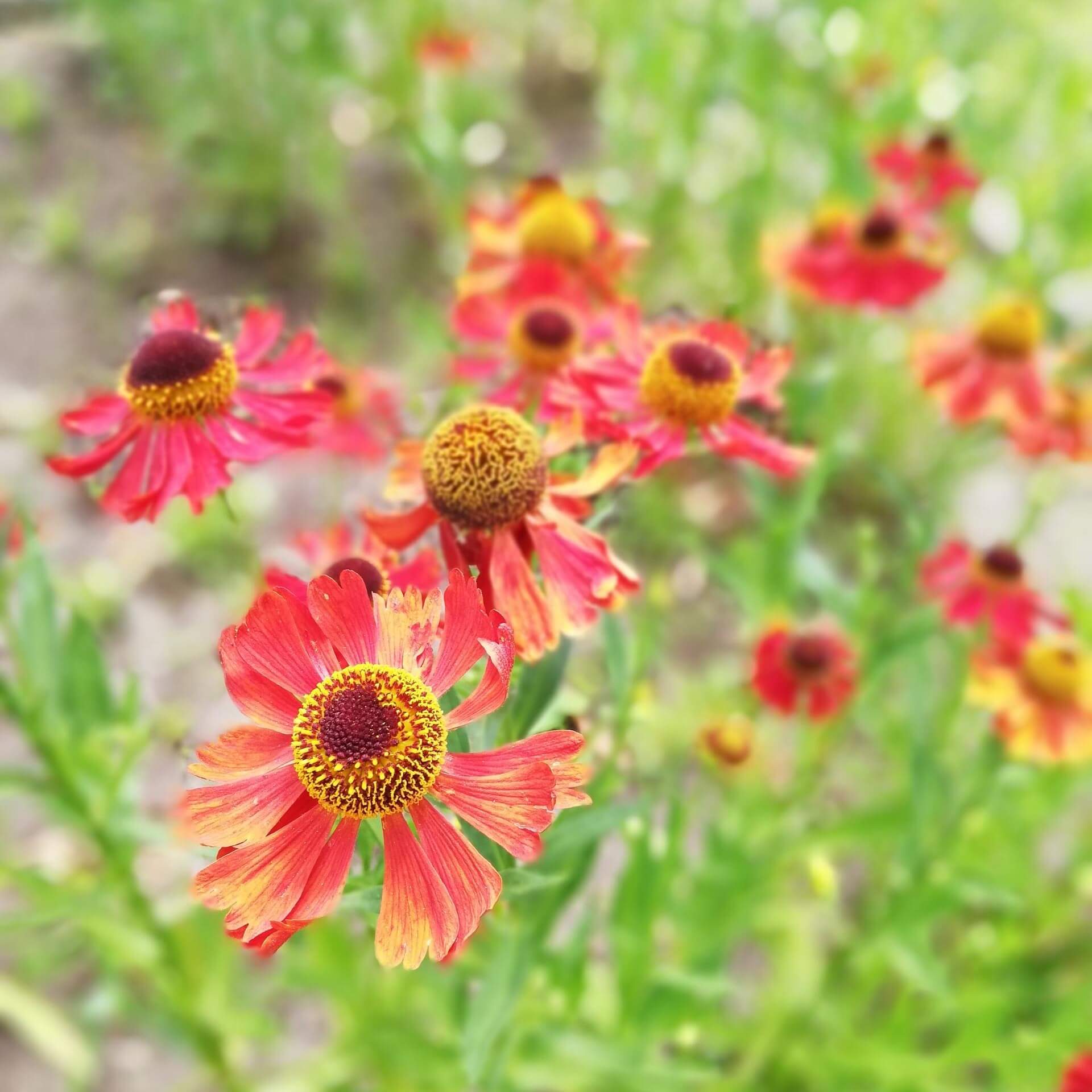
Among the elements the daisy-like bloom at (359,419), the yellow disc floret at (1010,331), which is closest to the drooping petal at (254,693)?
the daisy-like bloom at (359,419)

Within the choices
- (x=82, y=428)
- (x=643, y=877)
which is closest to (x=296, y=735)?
(x=82, y=428)

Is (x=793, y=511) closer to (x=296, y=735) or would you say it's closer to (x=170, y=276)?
(x=296, y=735)

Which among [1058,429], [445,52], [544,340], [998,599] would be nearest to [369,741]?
[544,340]

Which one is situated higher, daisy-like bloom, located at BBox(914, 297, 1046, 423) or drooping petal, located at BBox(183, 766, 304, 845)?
daisy-like bloom, located at BBox(914, 297, 1046, 423)

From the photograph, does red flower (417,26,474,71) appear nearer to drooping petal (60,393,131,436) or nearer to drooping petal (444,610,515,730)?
drooping petal (60,393,131,436)

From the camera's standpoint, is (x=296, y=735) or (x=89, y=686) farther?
(x=89, y=686)

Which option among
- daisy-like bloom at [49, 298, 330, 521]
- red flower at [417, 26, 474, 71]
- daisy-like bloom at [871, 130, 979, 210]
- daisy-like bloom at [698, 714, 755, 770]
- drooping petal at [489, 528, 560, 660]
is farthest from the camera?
red flower at [417, 26, 474, 71]

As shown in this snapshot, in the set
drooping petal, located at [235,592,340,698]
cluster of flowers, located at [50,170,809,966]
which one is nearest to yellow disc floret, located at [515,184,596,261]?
cluster of flowers, located at [50,170,809,966]
